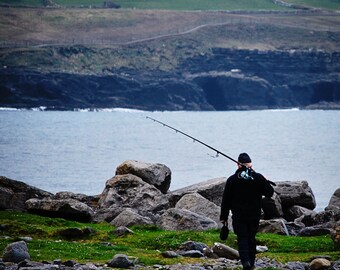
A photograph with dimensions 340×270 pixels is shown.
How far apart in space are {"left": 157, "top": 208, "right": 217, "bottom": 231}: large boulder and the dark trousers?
6.20 metres

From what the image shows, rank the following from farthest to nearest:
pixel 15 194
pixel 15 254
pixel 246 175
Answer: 1. pixel 15 194
2. pixel 15 254
3. pixel 246 175

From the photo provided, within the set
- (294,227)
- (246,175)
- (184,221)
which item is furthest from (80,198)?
(246,175)

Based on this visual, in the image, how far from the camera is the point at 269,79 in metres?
196

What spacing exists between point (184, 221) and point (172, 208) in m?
1.20

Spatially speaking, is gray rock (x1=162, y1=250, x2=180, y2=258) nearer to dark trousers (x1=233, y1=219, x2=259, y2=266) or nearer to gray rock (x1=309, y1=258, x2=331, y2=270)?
gray rock (x1=309, y1=258, x2=331, y2=270)

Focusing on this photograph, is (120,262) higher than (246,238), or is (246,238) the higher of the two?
(246,238)

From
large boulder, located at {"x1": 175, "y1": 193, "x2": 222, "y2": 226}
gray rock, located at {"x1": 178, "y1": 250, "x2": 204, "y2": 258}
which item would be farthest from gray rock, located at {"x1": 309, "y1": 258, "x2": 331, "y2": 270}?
large boulder, located at {"x1": 175, "y1": 193, "x2": 222, "y2": 226}

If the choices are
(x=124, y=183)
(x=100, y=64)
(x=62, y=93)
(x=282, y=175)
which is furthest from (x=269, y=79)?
(x=124, y=183)

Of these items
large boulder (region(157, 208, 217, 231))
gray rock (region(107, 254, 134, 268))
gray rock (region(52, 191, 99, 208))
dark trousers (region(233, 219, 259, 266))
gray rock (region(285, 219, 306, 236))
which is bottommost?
gray rock (region(52, 191, 99, 208))

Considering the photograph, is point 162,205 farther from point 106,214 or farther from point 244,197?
point 244,197

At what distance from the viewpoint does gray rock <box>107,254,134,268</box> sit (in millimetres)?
17094

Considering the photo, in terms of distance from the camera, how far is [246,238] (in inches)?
628

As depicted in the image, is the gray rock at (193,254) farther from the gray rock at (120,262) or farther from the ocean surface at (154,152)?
the ocean surface at (154,152)

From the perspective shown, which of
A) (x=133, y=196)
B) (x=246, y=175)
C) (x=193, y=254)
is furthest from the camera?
(x=133, y=196)
